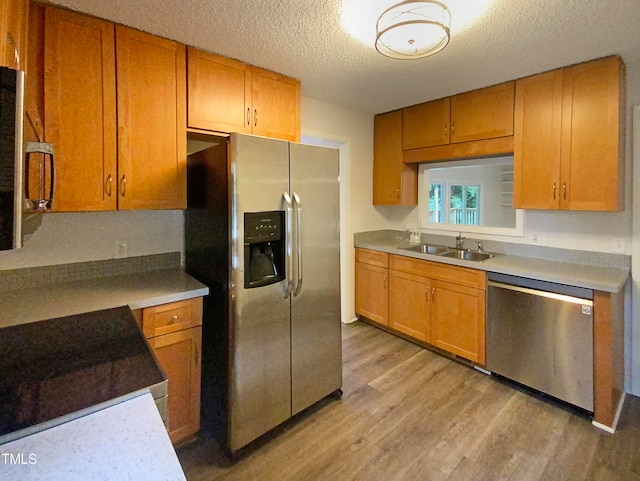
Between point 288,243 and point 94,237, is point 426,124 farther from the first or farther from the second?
point 94,237

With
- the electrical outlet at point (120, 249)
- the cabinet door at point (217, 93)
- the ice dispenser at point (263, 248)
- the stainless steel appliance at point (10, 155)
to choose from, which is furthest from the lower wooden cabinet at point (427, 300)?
the stainless steel appliance at point (10, 155)

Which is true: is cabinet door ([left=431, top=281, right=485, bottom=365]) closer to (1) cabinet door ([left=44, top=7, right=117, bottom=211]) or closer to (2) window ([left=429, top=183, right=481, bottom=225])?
(2) window ([left=429, top=183, right=481, bottom=225])

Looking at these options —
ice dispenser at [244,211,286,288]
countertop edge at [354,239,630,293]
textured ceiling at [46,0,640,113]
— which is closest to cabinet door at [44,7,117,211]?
textured ceiling at [46,0,640,113]

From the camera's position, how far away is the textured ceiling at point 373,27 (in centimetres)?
169

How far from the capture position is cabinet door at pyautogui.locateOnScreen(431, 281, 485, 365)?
8.79 feet

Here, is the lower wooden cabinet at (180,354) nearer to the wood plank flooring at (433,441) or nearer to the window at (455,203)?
the wood plank flooring at (433,441)

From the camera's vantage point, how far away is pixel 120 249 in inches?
86.2

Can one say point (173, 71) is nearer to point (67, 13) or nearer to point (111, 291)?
point (67, 13)

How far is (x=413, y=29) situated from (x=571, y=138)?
5.14 feet

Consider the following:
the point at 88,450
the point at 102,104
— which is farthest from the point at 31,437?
the point at 102,104

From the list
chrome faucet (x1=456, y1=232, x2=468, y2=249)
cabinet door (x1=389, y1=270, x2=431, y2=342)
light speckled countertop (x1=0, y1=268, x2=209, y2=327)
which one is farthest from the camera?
chrome faucet (x1=456, y1=232, x2=468, y2=249)

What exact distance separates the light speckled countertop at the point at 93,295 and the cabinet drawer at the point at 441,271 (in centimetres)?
198

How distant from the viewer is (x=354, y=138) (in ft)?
12.0

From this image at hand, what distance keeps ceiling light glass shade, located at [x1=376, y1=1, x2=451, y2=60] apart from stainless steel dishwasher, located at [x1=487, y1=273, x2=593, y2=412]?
172 centimetres
